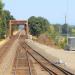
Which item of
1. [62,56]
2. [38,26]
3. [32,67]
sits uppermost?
[38,26]

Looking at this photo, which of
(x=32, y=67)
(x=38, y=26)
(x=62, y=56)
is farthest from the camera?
(x=38, y=26)

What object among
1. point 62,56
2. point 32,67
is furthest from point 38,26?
point 32,67

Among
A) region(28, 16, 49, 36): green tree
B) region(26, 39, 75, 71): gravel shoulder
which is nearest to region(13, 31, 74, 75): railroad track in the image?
region(26, 39, 75, 71): gravel shoulder

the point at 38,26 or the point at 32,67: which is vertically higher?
the point at 38,26

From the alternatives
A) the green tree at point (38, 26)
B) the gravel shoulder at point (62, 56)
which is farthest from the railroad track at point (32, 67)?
the green tree at point (38, 26)

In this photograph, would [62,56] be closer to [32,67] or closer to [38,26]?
[32,67]

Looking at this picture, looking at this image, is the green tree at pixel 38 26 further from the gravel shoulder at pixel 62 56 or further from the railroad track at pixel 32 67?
the railroad track at pixel 32 67

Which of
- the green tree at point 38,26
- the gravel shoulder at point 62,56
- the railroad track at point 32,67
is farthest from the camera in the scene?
the green tree at point 38,26

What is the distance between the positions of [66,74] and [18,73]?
298 centimetres

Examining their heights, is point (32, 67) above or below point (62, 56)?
above

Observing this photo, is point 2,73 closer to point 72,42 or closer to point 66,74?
point 66,74

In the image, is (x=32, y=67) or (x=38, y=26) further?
(x=38, y=26)

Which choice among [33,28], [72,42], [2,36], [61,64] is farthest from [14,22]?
[61,64]

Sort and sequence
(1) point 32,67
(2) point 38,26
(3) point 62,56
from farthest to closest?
(2) point 38,26 < (3) point 62,56 < (1) point 32,67
